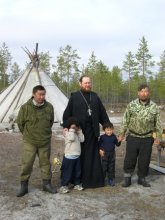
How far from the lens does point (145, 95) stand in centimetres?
569

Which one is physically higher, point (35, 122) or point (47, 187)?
point (35, 122)

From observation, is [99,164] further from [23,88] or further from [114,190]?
[23,88]

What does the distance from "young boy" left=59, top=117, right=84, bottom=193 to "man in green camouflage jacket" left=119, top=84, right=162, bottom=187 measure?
2.47 feet

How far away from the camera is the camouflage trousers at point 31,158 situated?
17.6ft

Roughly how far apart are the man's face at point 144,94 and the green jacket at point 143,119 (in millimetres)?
A: 105

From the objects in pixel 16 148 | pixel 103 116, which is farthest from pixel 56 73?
pixel 103 116

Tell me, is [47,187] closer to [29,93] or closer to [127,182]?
[127,182]

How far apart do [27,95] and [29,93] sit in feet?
0.40

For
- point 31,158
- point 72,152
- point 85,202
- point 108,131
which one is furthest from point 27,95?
point 85,202

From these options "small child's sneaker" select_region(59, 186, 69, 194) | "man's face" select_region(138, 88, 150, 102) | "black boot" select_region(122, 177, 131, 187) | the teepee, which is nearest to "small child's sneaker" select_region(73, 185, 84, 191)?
"small child's sneaker" select_region(59, 186, 69, 194)

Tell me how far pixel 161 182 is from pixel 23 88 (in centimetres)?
1165

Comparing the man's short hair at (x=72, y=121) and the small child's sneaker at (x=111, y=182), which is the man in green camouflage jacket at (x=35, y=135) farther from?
the small child's sneaker at (x=111, y=182)

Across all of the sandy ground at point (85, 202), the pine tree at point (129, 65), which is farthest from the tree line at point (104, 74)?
the sandy ground at point (85, 202)

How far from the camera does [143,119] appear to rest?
18.9 feet
